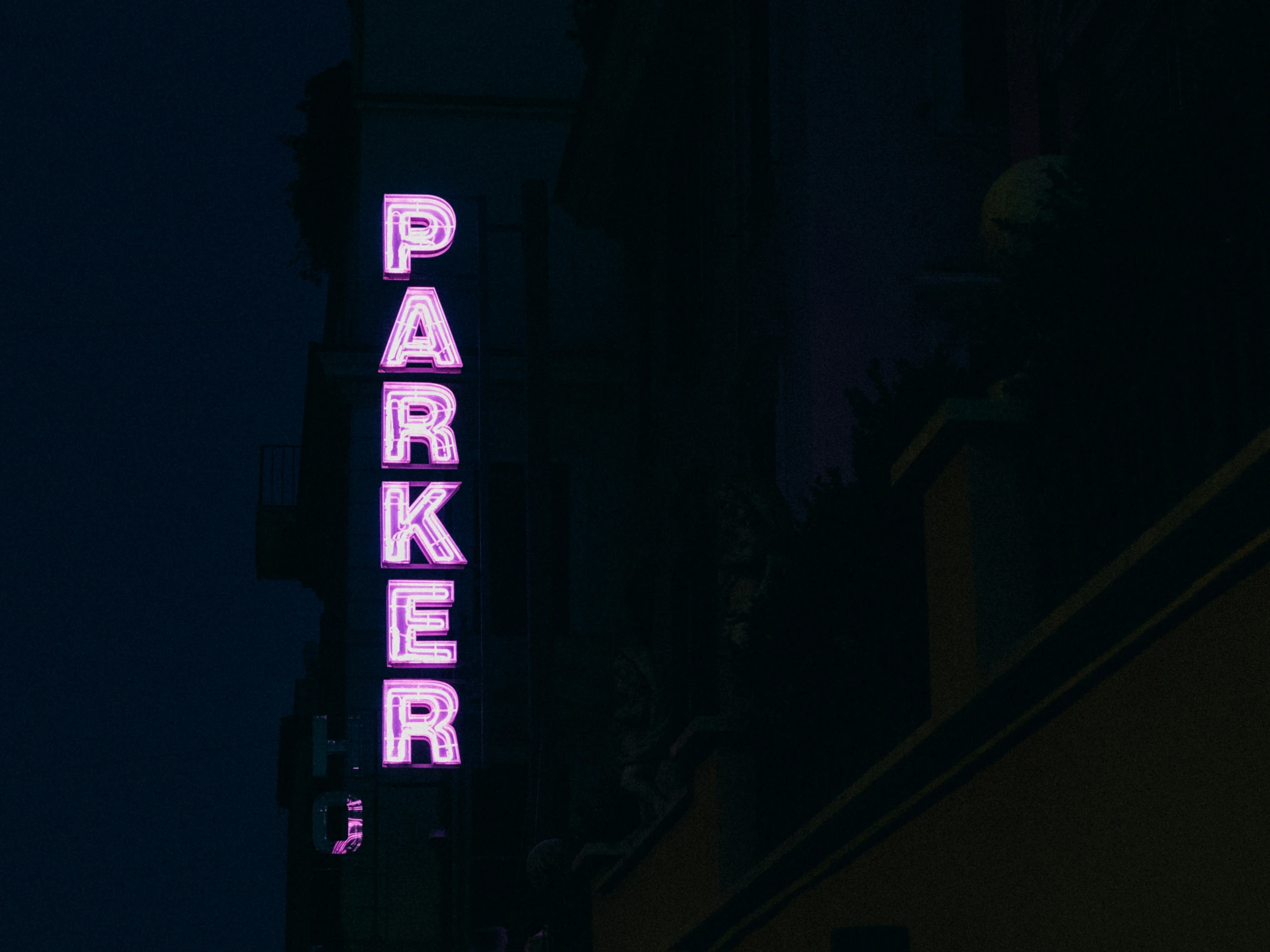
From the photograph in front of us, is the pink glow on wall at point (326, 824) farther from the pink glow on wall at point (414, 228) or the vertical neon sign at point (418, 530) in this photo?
the pink glow on wall at point (414, 228)

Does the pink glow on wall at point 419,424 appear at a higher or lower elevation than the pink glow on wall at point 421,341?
lower

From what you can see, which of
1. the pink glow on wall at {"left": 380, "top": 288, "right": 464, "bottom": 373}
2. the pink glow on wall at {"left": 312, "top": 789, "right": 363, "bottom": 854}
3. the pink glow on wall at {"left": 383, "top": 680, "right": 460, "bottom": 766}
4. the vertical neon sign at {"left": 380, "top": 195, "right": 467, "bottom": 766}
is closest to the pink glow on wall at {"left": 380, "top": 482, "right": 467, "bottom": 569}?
the vertical neon sign at {"left": 380, "top": 195, "right": 467, "bottom": 766}

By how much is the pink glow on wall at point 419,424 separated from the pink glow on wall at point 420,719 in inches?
107

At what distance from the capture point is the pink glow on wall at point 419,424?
23.5m

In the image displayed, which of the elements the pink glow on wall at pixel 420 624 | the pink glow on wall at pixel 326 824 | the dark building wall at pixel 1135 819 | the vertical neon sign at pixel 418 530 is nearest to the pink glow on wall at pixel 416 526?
the vertical neon sign at pixel 418 530

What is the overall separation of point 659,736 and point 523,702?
40.3 ft

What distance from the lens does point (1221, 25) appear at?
573cm

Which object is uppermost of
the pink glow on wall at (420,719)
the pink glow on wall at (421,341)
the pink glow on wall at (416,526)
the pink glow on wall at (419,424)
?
the pink glow on wall at (421,341)

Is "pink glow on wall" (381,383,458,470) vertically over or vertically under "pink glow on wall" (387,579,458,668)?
over

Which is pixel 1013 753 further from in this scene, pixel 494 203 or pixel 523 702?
pixel 494 203

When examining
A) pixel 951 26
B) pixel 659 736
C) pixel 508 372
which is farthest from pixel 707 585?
pixel 508 372

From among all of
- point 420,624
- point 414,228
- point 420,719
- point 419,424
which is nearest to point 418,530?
point 420,624

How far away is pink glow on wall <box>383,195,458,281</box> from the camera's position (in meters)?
25.4

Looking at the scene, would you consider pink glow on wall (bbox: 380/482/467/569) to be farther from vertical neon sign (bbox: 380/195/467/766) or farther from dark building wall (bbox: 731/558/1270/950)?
dark building wall (bbox: 731/558/1270/950)
